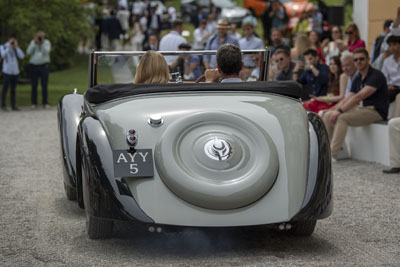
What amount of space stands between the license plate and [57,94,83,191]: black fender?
4.42 ft

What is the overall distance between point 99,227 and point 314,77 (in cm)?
721

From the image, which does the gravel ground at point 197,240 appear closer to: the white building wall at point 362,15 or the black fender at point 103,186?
the black fender at point 103,186

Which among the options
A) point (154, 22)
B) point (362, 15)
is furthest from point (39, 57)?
point (154, 22)

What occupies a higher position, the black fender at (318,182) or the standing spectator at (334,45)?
the standing spectator at (334,45)

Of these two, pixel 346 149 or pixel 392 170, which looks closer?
pixel 392 170

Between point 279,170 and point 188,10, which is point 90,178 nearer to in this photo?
point 279,170

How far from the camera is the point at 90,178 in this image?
206 inches

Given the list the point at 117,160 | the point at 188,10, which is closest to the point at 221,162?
the point at 117,160

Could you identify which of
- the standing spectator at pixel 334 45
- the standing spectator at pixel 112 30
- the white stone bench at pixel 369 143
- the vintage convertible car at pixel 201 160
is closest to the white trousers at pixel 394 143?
the white stone bench at pixel 369 143

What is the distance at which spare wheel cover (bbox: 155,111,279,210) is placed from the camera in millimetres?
5020

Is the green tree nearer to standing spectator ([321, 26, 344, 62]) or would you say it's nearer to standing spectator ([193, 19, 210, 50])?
standing spectator ([193, 19, 210, 50])

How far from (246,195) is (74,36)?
17819 millimetres

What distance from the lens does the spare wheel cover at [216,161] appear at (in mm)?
5020

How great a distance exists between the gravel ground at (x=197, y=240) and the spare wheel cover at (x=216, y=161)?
421 millimetres
